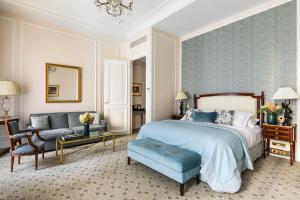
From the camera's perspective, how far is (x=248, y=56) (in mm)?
4051

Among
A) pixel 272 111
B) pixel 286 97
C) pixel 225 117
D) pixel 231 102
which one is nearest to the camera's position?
pixel 286 97

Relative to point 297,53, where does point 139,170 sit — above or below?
below

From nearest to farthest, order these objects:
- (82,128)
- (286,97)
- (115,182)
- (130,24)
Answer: (115,182)
(286,97)
(82,128)
(130,24)

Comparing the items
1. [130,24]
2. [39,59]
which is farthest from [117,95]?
[39,59]

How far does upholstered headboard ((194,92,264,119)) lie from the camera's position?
12.7 ft

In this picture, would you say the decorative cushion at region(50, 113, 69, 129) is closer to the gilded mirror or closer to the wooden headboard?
the gilded mirror

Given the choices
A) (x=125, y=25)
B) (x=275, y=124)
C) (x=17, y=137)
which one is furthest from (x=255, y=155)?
(x=125, y=25)

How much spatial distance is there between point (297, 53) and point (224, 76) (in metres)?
1.52

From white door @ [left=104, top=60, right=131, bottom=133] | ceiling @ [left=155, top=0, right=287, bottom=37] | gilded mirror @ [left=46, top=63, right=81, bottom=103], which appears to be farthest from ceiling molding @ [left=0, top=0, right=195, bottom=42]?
gilded mirror @ [left=46, top=63, right=81, bottom=103]

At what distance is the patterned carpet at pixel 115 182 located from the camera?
2.19 m

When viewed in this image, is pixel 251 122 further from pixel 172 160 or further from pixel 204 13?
pixel 204 13

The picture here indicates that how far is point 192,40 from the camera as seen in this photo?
5273 millimetres

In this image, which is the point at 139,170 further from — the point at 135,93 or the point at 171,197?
the point at 135,93

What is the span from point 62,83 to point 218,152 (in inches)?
180
